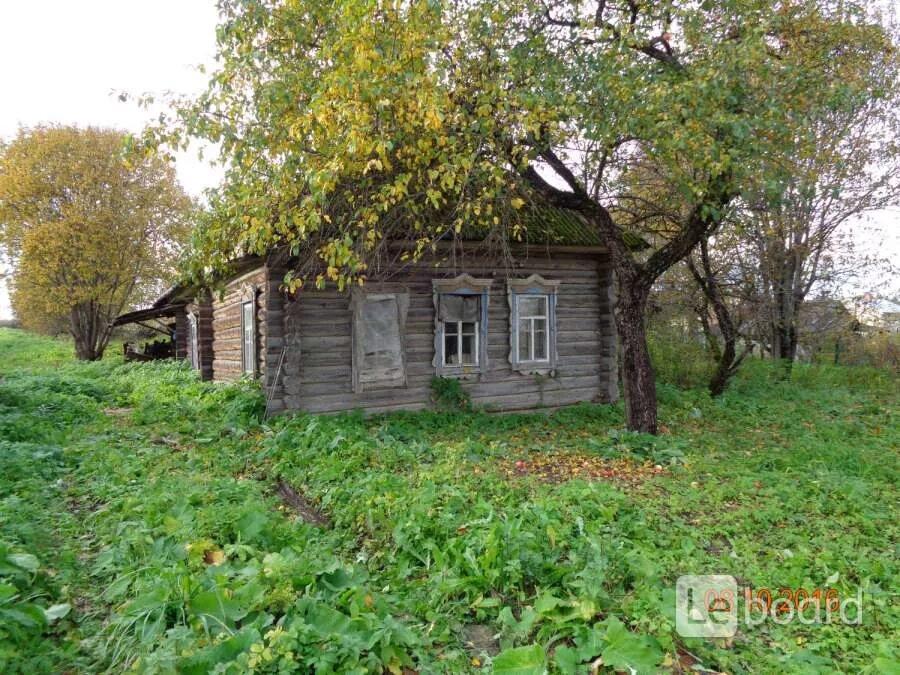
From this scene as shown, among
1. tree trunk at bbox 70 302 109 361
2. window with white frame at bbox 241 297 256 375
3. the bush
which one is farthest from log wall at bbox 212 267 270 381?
tree trunk at bbox 70 302 109 361

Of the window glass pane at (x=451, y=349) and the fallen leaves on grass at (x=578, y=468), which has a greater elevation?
the window glass pane at (x=451, y=349)

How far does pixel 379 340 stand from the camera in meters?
9.66

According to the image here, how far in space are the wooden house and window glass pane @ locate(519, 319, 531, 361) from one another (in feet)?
0.07

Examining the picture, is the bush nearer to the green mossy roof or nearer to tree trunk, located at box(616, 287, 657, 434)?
the green mossy roof

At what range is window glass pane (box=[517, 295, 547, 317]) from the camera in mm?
11008

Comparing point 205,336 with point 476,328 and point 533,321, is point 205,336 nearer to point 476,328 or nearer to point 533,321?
point 476,328

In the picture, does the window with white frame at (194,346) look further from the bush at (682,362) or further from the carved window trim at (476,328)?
the bush at (682,362)

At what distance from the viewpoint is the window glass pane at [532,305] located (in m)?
11.0

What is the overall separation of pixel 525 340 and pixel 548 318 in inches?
26.1

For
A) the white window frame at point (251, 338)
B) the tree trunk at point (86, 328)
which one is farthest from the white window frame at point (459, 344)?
the tree trunk at point (86, 328)

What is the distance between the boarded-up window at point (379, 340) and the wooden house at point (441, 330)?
0.06ft

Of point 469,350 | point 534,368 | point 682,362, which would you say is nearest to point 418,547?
point 469,350

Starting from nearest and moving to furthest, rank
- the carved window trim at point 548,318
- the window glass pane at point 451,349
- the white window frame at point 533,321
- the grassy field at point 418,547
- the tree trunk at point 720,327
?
the grassy field at point 418,547 < the window glass pane at point 451,349 < the carved window trim at point 548,318 < the white window frame at point 533,321 < the tree trunk at point 720,327

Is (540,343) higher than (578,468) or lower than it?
higher
